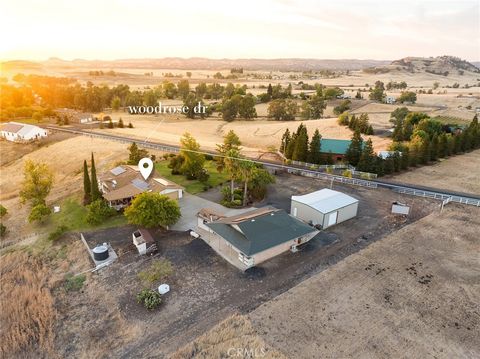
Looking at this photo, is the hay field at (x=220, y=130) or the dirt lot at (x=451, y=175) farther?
the hay field at (x=220, y=130)

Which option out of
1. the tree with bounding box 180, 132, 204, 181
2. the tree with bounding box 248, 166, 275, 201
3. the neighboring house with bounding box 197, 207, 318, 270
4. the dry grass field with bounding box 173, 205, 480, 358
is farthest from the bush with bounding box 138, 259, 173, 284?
the tree with bounding box 180, 132, 204, 181

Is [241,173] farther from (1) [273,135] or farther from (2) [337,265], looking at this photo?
(1) [273,135]

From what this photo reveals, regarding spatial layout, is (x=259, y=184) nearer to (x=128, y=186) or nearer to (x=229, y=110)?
(x=128, y=186)

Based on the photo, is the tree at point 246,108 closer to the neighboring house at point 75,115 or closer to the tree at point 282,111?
the tree at point 282,111

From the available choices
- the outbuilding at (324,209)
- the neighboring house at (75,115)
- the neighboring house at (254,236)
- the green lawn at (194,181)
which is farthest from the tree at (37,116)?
the outbuilding at (324,209)

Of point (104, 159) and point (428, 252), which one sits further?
point (104, 159)

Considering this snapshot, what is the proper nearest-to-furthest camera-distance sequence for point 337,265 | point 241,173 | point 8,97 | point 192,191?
point 337,265 < point 241,173 < point 192,191 < point 8,97

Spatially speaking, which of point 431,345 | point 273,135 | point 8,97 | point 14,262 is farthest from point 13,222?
point 8,97

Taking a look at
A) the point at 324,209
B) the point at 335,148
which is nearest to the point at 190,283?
the point at 324,209
